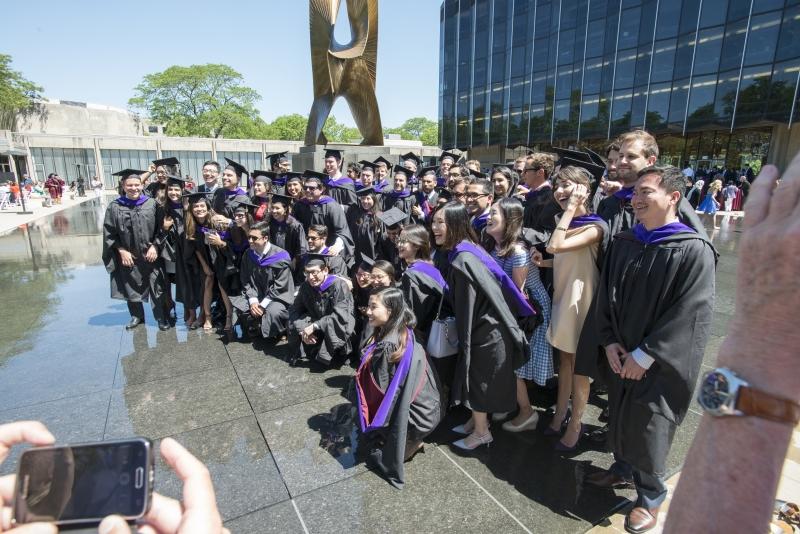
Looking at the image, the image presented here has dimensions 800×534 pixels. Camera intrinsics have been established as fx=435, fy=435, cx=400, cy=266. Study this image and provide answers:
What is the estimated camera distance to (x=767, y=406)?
2.13ft

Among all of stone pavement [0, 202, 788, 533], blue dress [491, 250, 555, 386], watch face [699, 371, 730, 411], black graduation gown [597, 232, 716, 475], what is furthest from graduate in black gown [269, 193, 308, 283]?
watch face [699, 371, 730, 411]

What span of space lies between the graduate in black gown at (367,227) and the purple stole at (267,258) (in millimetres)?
1001

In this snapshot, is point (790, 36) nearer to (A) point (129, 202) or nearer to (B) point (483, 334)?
(B) point (483, 334)

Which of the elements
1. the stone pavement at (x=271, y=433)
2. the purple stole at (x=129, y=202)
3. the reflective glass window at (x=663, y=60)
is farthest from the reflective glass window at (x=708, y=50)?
the purple stole at (x=129, y=202)

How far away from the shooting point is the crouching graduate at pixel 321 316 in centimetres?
422

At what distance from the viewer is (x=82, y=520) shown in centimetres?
82

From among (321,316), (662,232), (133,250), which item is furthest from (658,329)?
(133,250)

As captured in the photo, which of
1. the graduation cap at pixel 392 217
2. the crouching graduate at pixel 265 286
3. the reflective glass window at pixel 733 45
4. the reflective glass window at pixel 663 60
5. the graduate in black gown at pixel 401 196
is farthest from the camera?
the reflective glass window at pixel 663 60

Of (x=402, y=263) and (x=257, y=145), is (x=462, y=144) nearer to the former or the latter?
(x=257, y=145)

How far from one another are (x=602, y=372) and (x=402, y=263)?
261cm

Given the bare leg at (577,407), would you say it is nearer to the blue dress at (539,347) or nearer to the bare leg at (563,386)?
the bare leg at (563,386)

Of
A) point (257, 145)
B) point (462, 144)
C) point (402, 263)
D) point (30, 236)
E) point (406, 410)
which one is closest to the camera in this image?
point (406, 410)

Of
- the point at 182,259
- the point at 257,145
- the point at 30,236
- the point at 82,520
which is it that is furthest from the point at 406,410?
the point at 257,145

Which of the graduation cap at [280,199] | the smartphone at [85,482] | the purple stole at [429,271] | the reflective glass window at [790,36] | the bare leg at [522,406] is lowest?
the bare leg at [522,406]
